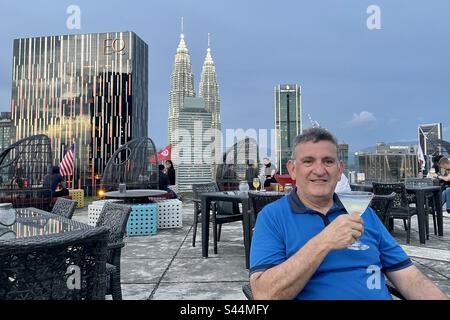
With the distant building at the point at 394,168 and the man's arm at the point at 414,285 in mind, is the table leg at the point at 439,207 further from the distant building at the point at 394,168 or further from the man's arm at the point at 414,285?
the man's arm at the point at 414,285

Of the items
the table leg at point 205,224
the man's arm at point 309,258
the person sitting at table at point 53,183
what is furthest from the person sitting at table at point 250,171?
the man's arm at point 309,258

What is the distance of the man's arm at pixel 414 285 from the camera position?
1.26 m

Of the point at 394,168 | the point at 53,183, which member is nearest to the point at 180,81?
the point at 394,168

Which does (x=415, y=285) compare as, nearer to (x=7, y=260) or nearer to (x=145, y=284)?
(x=7, y=260)

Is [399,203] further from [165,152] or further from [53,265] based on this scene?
[165,152]

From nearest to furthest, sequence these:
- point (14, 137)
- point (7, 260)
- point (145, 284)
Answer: point (7, 260) < point (145, 284) < point (14, 137)

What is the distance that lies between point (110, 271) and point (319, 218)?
1342 mm

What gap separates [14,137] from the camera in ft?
283

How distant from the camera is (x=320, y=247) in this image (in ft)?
3.55

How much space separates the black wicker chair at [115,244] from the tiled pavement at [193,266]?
28.0 inches

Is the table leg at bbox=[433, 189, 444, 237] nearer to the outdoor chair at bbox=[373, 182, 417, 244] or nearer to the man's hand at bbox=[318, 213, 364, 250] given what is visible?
the outdoor chair at bbox=[373, 182, 417, 244]

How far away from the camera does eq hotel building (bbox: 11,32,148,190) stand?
81062 millimetres

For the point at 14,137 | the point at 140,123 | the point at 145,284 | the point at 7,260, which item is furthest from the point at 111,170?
the point at 14,137

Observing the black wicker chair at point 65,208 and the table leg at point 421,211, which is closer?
the black wicker chair at point 65,208
